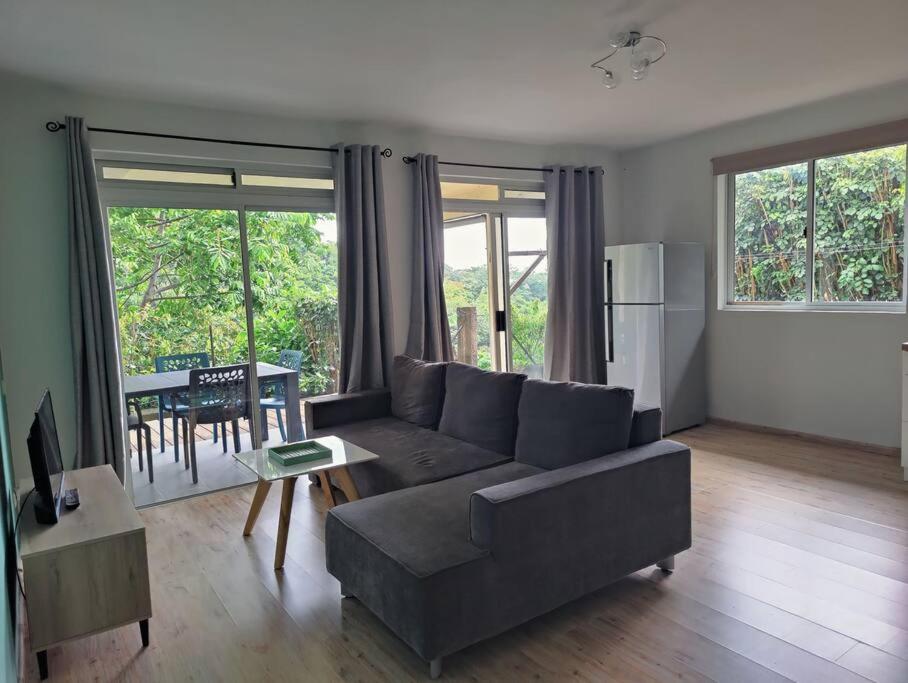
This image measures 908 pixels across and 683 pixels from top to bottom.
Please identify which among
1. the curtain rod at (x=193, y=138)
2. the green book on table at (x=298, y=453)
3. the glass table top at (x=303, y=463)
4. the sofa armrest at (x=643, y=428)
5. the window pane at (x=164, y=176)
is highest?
the curtain rod at (x=193, y=138)

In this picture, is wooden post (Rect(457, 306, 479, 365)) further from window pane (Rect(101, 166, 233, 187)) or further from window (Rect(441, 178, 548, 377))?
window pane (Rect(101, 166, 233, 187))

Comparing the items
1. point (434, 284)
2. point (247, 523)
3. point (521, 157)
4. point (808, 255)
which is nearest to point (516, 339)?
point (434, 284)

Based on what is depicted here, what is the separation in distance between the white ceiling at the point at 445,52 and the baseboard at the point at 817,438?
98.0 inches

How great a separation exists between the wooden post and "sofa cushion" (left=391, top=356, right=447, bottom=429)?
44.6 inches

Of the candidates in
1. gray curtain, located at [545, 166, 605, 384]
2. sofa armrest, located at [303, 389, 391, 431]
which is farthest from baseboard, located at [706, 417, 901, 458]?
sofa armrest, located at [303, 389, 391, 431]

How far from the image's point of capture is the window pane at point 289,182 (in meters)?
4.13

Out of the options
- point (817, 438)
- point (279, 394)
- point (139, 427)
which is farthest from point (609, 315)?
point (139, 427)

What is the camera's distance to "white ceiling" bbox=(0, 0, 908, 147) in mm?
2609

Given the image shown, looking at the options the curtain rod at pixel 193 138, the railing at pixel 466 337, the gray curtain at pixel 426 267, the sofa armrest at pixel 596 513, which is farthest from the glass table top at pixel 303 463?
the railing at pixel 466 337

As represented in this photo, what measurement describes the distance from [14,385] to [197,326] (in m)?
1.05

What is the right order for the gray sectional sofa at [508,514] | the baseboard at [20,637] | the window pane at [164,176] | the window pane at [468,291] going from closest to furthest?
the gray sectional sofa at [508,514] → the baseboard at [20,637] → the window pane at [164,176] → the window pane at [468,291]

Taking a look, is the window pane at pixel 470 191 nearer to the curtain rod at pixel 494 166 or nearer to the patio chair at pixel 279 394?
the curtain rod at pixel 494 166

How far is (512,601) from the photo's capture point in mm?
2141

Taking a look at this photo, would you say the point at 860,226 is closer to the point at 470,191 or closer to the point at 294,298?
the point at 470,191
